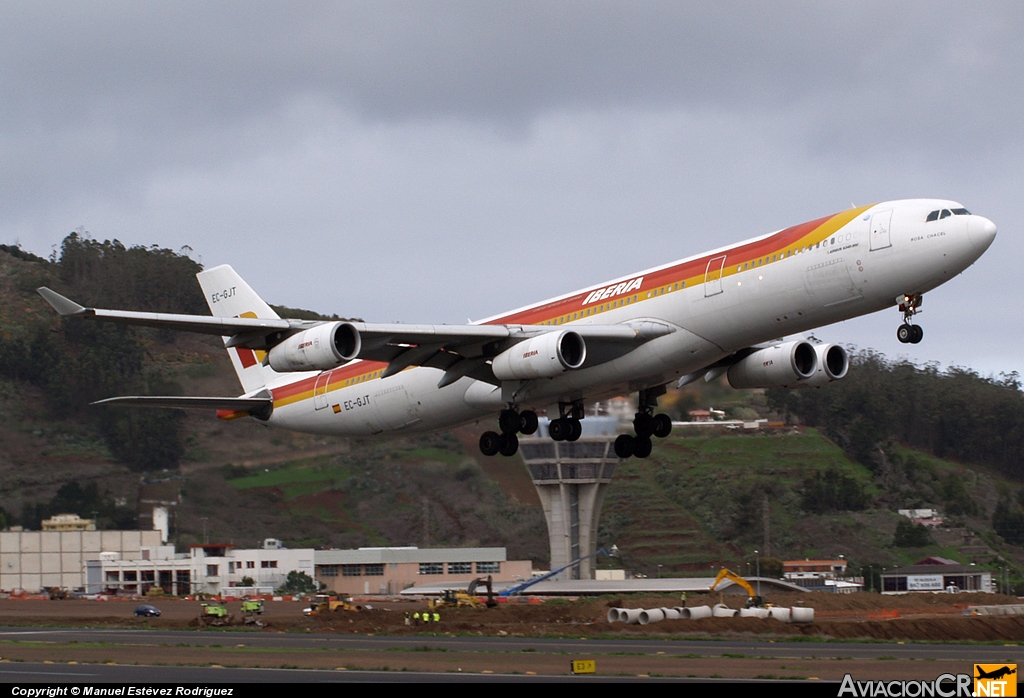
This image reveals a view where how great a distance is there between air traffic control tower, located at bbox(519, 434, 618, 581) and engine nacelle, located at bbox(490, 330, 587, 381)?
4380 centimetres

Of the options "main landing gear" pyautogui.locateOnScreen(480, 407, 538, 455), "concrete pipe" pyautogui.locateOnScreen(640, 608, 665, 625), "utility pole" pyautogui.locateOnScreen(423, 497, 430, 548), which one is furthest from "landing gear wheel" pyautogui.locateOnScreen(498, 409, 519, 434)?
"utility pole" pyautogui.locateOnScreen(423, 497, 430, 548)

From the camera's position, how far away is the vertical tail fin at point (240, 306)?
43.7 metres

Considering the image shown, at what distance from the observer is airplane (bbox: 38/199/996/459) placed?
29844mm

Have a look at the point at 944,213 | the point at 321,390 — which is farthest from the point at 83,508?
the point at 944,213

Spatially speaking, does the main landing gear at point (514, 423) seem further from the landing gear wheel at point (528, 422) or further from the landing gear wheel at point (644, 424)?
the landing gear wheel at point (644, 424)

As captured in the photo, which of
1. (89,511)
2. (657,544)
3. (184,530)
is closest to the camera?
(184,530)

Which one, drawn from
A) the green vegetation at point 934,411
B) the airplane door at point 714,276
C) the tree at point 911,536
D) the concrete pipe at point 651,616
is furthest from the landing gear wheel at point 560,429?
the tree at point 911,536

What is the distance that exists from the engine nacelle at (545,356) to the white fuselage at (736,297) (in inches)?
58.7

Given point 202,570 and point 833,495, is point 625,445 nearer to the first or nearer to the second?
point 202,570

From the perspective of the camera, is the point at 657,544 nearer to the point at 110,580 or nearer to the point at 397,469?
the point at 397,469

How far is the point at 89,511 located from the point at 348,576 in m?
16.0

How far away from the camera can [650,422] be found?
3931 cm

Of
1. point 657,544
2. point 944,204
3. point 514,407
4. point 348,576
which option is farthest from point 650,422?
point 657,544

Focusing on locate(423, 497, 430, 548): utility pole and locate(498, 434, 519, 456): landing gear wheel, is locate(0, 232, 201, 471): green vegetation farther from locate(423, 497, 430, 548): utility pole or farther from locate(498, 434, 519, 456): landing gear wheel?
locate(498, 434, 519, 456): landing gear wheel
